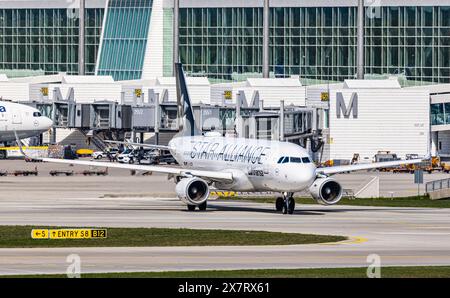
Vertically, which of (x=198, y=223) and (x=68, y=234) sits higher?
(x=68, y=234)

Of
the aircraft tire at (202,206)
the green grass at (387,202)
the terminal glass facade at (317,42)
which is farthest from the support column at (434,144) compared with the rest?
the aircraft tire at (202,206)

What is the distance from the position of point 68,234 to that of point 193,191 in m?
19.8

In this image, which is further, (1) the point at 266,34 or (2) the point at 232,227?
(1) the point at 266,34

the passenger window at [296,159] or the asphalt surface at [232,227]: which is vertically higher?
the passenger window at [296,159]

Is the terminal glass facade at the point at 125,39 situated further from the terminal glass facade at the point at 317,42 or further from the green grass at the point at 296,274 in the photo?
the green grass at the point at 296,274

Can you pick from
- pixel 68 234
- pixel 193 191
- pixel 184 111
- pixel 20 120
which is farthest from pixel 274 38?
pixel 68 234

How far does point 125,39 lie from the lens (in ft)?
618

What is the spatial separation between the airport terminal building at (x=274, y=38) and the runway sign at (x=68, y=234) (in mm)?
131514

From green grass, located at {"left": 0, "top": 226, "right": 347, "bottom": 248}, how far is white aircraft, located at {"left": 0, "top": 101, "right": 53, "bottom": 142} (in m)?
93.2

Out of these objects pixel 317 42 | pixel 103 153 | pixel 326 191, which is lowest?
pixel 326 191

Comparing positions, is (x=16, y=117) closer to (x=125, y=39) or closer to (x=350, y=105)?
(x=350, y=105)

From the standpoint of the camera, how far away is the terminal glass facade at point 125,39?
18612 cm

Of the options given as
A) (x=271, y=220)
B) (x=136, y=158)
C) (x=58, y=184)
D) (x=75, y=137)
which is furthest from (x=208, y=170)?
(x=75, y=137)

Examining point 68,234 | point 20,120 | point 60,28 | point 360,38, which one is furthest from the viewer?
point 60,28
